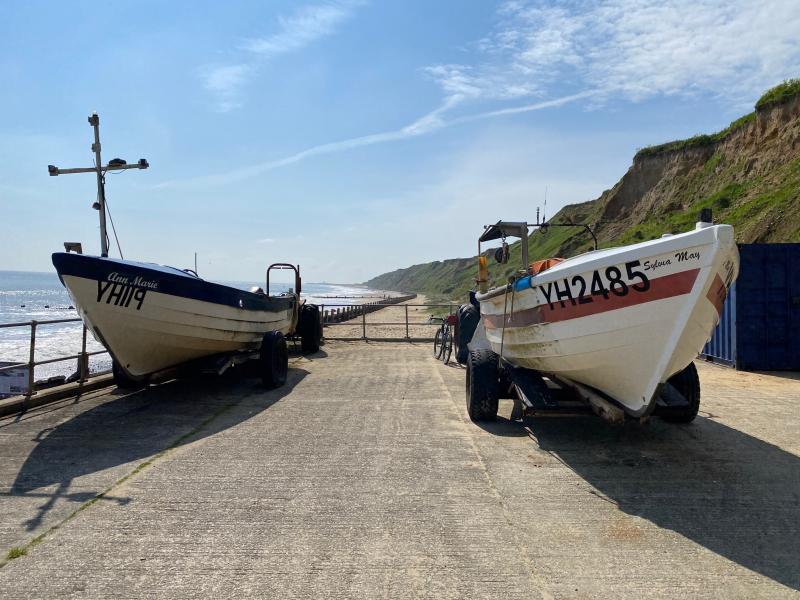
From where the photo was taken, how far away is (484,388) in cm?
622

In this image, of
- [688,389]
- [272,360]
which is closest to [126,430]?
[272,360]

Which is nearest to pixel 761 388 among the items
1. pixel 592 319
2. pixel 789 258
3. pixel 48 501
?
pixel 789 258

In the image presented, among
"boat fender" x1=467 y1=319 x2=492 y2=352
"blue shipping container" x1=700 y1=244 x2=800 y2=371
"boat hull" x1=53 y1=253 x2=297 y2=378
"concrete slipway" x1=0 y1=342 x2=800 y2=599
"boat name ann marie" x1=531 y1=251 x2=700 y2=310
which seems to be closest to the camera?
"concrete slipway" x1=0 y1=342 x2=800 y2=599

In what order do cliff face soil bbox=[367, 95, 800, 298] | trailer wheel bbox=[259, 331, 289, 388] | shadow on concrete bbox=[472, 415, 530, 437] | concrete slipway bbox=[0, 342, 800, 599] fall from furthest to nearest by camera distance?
cliff face soil bbox=[367, 95, 800, 298] → trailer wheel bbox=[259, 331, 289, 388] → shadow on concrete bbox=[472, 415, 530, 437] → concrete slipway bbox=[0, 342, 800, 599]

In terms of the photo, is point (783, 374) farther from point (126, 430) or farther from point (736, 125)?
point (736, 125)

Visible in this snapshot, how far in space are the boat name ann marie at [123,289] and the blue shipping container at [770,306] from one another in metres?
10.3

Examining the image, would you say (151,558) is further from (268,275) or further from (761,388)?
(268,275)

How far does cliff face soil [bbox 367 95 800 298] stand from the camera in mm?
18688

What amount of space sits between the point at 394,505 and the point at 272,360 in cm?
509

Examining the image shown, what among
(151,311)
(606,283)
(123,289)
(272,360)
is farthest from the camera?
(272,360)

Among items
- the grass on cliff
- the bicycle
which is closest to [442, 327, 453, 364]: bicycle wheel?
the bicycle

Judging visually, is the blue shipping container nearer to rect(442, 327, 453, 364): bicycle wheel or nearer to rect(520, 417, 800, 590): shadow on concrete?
rect(520, 417, 800, 590): shadow on concrete

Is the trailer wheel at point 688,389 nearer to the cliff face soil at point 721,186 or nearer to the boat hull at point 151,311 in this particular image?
the cliff face soil at point 721,186

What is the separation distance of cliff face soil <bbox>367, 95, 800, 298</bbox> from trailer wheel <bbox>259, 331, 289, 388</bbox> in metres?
5.02
